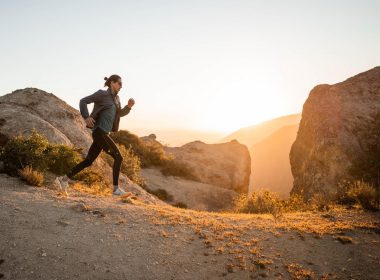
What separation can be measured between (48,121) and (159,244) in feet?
35.5

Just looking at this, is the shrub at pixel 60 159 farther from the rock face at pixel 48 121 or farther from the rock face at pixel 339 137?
the rock face at pixel 339 137

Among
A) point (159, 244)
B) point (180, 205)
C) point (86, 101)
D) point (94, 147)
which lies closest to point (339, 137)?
point (180, 205)

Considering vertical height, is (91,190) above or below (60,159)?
below

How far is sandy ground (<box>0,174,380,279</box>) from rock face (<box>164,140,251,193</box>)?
2119 centimetres

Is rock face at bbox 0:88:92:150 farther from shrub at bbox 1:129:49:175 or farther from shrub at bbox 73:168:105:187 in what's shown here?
shrub at bbox 1:129:49:175

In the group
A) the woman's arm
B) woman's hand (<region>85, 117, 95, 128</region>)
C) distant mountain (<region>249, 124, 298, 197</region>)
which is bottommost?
distant mountain (<region>249, 124, 298, 197</region>)

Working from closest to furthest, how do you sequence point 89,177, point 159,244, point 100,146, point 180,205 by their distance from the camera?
point 159,244
point 100,146
point 89,177
point 180,205

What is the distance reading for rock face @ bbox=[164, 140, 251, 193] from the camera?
29812 mm

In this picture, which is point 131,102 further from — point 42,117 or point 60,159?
point 42,117

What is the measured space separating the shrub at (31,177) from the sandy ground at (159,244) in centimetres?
39

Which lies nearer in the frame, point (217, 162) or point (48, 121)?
point (48, 121)

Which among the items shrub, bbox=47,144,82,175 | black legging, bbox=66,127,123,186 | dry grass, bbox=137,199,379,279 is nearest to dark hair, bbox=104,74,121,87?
black legging, bbox=66,127,123,186

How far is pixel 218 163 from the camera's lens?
32.5m

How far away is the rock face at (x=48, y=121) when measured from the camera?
12.2 m
